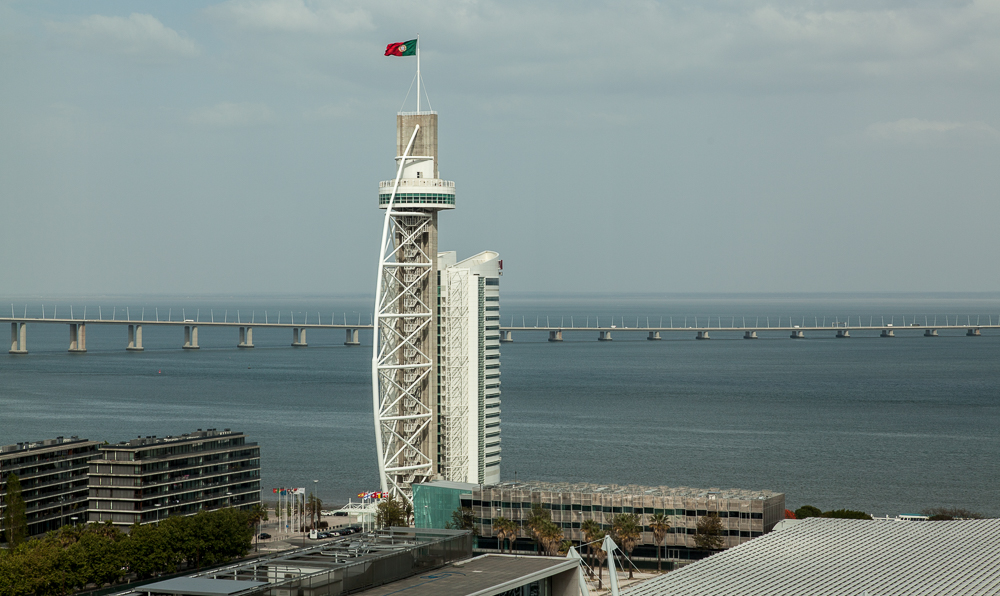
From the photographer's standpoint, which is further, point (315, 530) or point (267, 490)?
point (267, 490)

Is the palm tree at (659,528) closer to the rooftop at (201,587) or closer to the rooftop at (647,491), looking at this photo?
the rooftop at (647,491)

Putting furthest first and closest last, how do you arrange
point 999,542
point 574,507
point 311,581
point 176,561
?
1. point 574,507
2. point 176,561
3. point 999,542
4. point 311,581

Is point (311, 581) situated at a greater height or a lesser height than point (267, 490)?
greater

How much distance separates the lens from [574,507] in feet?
245

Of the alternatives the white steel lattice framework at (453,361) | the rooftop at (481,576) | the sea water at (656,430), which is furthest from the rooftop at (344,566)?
the sea water at (656,430)

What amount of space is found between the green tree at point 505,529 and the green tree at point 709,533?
11.3m

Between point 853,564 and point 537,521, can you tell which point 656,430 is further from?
point 853,564

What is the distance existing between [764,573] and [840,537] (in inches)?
396

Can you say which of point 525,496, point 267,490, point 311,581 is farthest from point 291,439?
point 311,581

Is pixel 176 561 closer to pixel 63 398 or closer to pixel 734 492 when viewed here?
pixel 734 492

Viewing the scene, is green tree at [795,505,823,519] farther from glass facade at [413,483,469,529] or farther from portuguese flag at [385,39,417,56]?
portuguese flag at [385,39,417,56]

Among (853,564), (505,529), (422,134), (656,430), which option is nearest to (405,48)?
(422,134)

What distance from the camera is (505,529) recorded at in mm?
73312

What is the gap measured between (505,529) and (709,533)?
1260 cm
